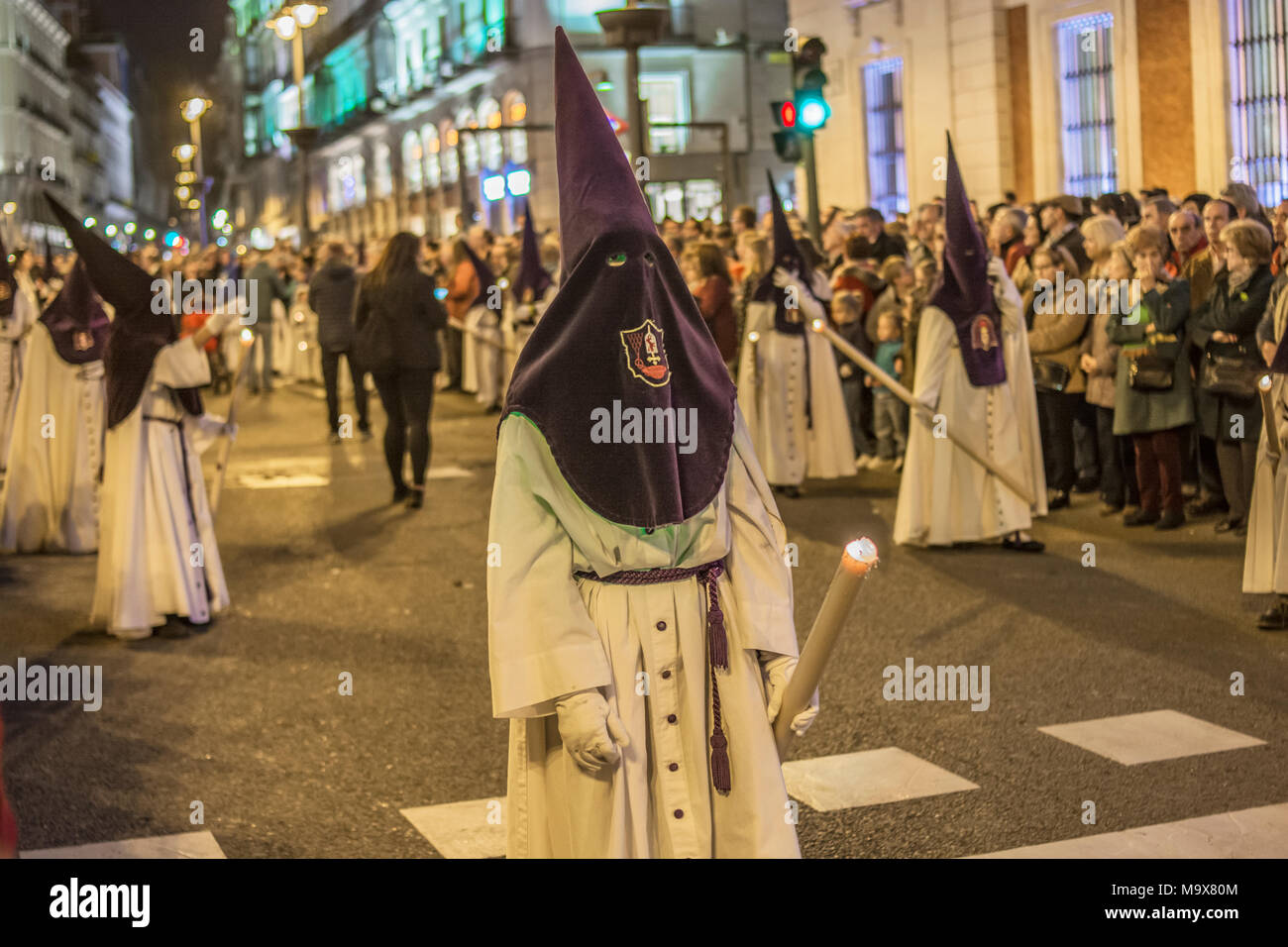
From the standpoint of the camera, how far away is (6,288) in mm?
12203

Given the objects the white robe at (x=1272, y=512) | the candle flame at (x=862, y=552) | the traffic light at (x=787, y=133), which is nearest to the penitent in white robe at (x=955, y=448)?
the white robe at (x=1272, y=512)

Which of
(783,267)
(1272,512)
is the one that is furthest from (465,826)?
(783,267)

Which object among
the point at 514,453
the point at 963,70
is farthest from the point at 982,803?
the point at 963,70

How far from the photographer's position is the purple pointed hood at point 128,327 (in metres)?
8.43

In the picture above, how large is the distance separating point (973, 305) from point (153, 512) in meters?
5.05

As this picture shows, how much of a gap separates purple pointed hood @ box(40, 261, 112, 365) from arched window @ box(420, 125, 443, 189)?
5025 cm

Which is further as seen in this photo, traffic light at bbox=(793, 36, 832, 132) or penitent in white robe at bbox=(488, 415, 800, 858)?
traffic light at bbox=(793, 36, 832, 132)

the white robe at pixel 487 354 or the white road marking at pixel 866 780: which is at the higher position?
the white robe at pixel 487 354

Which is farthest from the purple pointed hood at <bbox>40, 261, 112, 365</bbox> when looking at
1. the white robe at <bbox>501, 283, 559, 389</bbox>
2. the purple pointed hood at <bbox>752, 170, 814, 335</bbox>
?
the white robe at <bbox>501, 283, 559, 389</bbox>

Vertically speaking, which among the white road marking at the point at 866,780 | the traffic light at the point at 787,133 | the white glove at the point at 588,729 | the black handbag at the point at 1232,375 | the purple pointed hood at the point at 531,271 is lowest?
the white road marking at the point at 866,780

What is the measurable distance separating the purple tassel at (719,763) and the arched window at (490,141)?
48.1 metres

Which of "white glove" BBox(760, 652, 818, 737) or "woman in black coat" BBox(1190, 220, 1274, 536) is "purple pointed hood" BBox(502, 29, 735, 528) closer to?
"white glove" BBox(760, 652, 818, 737)

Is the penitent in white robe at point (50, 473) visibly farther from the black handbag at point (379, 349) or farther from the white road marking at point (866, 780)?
the white road marking at point (866, 780)

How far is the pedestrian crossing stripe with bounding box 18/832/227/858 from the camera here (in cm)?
525
